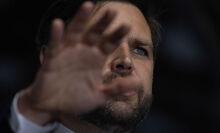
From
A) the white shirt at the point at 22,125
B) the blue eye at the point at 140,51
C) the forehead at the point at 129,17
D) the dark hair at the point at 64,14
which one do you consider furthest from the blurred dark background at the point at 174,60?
the white shirt at the point at 22,125

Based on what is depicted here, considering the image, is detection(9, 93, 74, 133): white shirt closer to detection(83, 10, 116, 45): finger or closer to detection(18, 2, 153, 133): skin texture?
detection(18, 2, 153, 133): skin texture

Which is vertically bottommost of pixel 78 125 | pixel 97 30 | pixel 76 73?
pixel 78 125

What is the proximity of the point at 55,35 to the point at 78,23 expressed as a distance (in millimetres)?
61

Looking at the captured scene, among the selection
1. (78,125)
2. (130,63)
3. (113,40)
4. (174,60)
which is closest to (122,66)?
(130,63)

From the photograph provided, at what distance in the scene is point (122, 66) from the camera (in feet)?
3.82

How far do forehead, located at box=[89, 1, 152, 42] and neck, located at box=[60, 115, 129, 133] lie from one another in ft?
1.23

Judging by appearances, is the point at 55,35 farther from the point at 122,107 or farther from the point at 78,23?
the point at 122,107

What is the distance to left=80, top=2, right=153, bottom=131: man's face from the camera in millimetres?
1164

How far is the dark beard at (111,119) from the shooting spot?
1158 mm

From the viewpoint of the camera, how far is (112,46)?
809mm

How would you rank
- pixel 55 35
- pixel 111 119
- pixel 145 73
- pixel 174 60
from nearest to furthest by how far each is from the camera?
pixel 55 35, pixel 111 119, pixel 145 73, pixel 174 60

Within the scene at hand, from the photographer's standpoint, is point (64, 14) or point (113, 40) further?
point (64, 14)

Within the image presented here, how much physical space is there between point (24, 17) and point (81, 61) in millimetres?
956

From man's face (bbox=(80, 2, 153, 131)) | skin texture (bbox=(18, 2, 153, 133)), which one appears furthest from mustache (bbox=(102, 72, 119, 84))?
skin texture (bbox=(18, 2, 153, 133))
